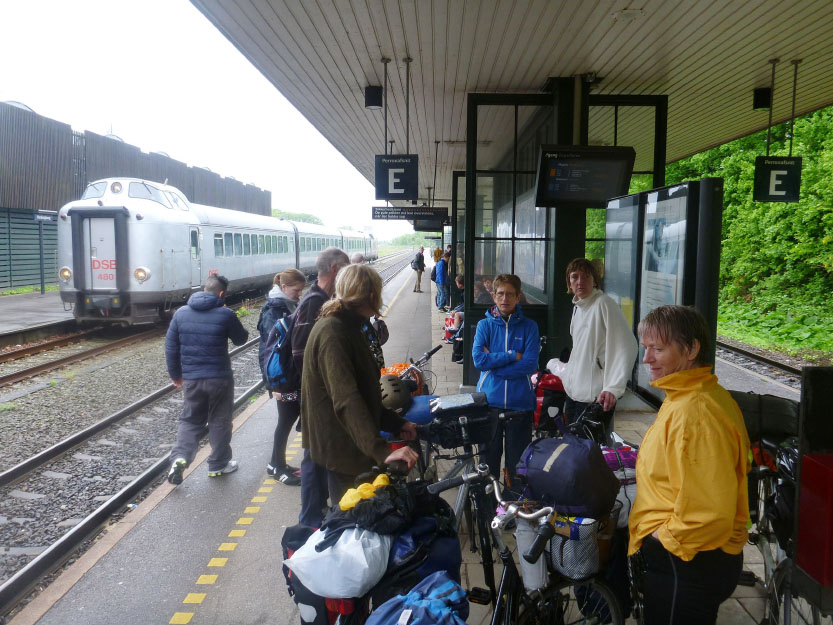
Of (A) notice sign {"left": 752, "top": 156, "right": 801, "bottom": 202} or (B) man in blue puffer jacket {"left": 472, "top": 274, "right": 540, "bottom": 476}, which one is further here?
(A) notice sign {"left": 752, "top": 156, "right": 801, "bottom": 202}

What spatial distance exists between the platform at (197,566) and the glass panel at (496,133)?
240 inches

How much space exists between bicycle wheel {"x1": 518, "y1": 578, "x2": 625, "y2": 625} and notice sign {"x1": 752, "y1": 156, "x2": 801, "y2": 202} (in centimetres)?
934

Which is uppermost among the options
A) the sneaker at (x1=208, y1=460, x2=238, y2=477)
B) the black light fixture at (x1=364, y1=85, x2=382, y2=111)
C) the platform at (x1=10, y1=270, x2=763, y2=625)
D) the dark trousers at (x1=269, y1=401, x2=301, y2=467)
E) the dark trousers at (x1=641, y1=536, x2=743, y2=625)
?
the black light fixture at (x1=364, y1=85, x2=382, y2=111)

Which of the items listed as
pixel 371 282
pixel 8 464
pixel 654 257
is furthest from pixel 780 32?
pixel 8 464

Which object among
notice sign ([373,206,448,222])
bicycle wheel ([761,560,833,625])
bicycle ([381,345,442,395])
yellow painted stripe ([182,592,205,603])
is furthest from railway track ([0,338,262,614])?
notice sign ([373,206,448,222])

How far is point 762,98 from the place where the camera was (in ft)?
28.7

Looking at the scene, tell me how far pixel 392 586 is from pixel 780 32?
636cm

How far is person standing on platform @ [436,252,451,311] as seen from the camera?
18.1 metres

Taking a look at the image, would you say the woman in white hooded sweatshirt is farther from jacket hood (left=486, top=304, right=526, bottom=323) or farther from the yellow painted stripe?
the yellow painted stripe

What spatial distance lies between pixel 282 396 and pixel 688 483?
13.2 feet

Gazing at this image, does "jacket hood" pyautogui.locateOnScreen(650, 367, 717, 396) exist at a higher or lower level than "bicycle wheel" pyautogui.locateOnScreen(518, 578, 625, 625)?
higher

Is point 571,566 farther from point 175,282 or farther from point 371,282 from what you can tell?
point 175,282

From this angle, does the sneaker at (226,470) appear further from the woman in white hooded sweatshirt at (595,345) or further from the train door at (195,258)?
the train door at (195,258)

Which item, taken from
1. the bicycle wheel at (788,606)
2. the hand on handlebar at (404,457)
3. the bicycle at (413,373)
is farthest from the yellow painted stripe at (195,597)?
the bicycle wheel at (788,606)
